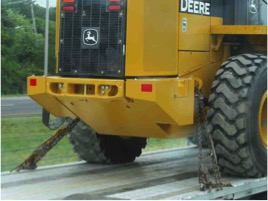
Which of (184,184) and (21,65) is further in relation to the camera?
(21,65)

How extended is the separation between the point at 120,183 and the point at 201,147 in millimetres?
974

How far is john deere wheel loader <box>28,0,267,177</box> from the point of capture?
7430 millimetres

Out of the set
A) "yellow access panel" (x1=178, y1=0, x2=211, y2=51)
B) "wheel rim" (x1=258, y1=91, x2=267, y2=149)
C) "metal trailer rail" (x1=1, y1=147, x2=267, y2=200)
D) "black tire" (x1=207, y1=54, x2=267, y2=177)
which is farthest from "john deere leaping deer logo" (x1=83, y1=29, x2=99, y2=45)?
"wheel rim" (x1=258, y1=91, x2=267, y2=149)

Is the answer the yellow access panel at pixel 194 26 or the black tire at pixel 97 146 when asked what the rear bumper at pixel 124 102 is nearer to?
the yellow access panel at pixel 194 26

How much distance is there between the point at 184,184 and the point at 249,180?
78cm

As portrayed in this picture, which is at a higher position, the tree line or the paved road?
the tree line

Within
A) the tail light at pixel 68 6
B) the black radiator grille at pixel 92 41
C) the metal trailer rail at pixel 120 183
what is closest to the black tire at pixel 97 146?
the metal trailer rail at pixel 120 183

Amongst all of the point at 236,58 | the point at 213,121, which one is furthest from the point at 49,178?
the point at 236,58

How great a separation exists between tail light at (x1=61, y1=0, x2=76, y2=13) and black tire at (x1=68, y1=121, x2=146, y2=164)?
5.35 feet

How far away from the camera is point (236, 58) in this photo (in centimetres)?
803

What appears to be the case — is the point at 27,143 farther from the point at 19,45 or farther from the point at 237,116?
the point at 237,116

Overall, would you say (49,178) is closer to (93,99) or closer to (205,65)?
(93,99)

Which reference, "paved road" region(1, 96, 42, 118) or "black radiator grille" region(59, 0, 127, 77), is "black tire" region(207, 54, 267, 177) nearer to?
"black radiator grille" region(59, 0, 127, 77)

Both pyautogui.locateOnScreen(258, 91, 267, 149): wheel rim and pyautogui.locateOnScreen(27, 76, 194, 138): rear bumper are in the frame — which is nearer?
pyautogui.locateOnScreen(27, 76, 194, 138): rear bumper
